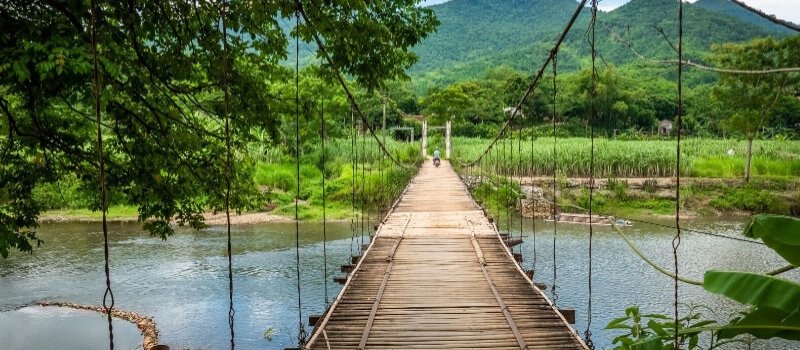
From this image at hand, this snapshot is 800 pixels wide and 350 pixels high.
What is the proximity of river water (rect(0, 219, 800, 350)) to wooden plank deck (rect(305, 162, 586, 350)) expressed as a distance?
69.1 inches

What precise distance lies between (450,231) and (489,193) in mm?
6959

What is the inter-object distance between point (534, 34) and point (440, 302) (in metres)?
61.0

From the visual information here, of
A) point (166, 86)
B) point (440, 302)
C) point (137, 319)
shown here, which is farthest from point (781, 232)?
point (137, 319)

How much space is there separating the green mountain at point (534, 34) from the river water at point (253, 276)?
17.4 m

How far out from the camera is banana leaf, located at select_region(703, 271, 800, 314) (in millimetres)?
1192

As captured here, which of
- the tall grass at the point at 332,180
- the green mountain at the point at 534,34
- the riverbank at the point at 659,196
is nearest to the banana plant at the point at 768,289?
the tall grass at the point at 332,180

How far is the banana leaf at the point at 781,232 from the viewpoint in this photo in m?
1.18

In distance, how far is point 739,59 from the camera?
12.9 m

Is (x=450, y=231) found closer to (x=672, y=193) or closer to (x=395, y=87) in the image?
(x=672, y=193)

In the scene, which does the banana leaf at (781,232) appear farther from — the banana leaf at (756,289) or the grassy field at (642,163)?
the grassy field at (642,163)

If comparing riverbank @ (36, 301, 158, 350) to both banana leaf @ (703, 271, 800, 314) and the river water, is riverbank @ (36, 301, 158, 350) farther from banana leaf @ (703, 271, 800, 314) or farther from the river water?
banana leaf @ (703, 271, 800, 314)

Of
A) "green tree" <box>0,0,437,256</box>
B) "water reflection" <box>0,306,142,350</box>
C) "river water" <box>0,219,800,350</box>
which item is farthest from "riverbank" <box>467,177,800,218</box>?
"green tree" <box>0,0,437,256</box>

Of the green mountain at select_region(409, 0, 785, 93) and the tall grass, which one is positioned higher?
the green mountain at select_region(409, 0, 785, 93)

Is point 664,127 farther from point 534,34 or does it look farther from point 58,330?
point 534,34
